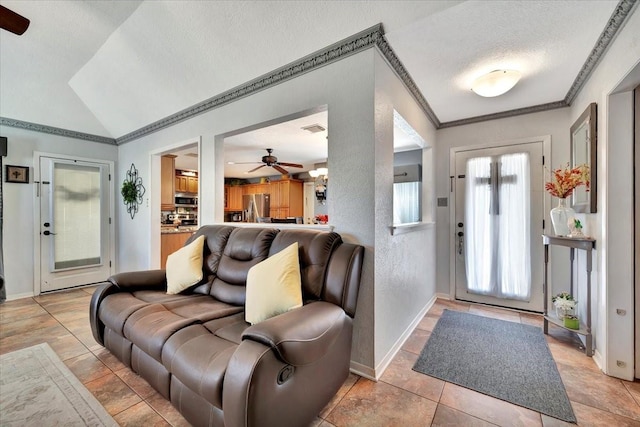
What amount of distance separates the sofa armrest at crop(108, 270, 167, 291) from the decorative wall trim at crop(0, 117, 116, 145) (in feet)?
10.7

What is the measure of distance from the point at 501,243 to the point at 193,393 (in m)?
3.58

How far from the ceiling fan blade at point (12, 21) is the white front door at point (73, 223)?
2850 mm

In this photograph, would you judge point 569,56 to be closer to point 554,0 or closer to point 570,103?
point 554,0

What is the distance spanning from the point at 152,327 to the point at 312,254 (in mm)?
1105

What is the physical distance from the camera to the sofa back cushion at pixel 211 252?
7.97 feet

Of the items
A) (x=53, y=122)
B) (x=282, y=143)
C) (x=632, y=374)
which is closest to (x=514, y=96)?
(x=632, y=374)

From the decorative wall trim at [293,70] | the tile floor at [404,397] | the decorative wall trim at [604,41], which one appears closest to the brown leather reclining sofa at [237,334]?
the tile floor at [404,397]

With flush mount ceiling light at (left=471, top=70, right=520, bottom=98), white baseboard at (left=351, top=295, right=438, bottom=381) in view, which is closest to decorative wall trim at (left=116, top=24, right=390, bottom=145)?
flush mount ceiling light at (left=471, top=70, right=520, bottom=98)

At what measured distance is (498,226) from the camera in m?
3.39

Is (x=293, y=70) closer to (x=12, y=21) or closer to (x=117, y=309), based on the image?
(x=12, y=21)

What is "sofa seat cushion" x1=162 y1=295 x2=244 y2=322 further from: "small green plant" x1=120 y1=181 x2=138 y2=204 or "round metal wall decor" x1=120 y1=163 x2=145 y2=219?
"small green plant" x1=120 y1=181 x2=138 y2=204

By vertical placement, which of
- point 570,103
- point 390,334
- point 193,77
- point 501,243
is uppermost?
point 193,77

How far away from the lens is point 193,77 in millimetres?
2887

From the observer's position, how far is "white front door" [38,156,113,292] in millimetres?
4020
